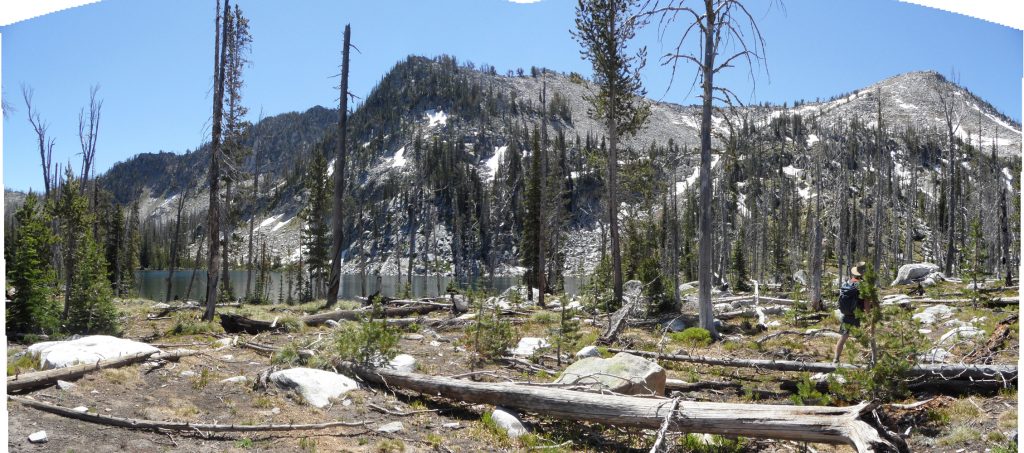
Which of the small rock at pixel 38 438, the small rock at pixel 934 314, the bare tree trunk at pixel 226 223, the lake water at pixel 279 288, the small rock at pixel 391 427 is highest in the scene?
the bare tree trunk at pixel 226 223

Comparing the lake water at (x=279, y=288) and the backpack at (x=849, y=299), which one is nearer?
the backpack at (x=849, y=299)

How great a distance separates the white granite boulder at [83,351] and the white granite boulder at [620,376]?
659cm

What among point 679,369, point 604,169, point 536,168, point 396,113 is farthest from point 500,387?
point 396,113

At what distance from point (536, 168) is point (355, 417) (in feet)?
93.0

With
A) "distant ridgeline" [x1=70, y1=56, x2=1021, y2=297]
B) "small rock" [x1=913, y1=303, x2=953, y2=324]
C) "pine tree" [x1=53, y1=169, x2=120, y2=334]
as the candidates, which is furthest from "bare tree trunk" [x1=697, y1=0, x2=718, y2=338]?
"distant ridgeline" [x1=70, y1=56, x2=1021, y2=297]

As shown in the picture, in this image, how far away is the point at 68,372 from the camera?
7055 mm

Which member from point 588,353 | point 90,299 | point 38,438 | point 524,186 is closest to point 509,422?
point 588,353

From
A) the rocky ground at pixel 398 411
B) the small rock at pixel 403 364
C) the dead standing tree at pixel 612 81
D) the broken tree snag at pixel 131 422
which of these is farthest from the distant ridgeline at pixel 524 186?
the broken tree snag at pixel 131 422

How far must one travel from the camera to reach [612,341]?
40.9 ft

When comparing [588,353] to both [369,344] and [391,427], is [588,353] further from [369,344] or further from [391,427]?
[391,427]

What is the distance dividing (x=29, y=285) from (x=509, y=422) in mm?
11690

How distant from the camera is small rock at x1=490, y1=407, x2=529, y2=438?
21.5ft

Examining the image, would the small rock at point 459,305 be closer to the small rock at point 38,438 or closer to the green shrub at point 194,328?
the green shrub at point 194,328

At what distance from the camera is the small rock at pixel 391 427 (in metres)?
6.48
